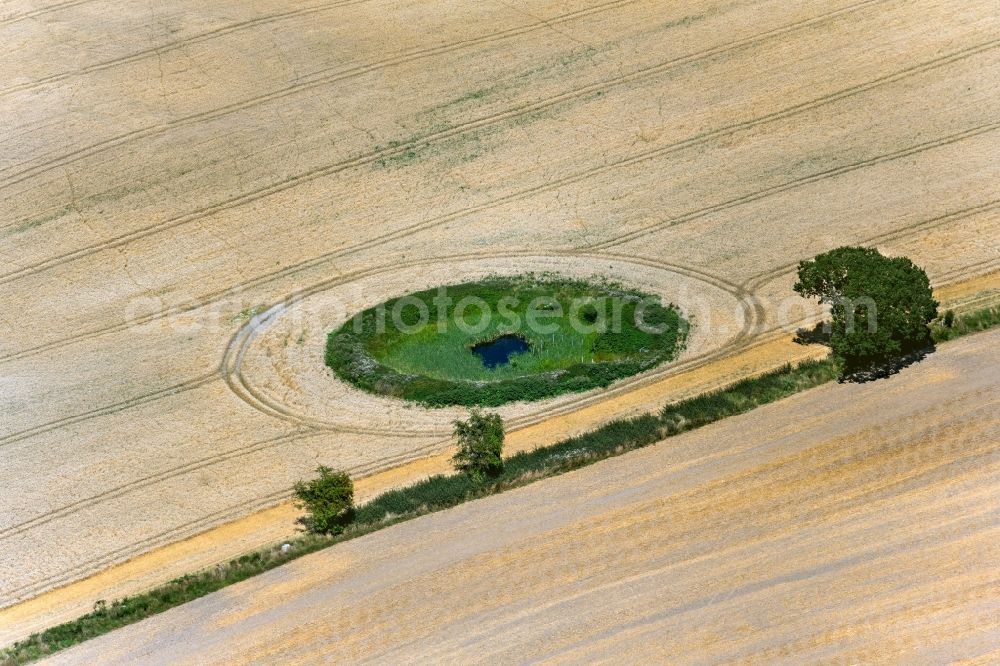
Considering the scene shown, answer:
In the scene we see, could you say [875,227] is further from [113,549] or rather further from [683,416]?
[113,549]

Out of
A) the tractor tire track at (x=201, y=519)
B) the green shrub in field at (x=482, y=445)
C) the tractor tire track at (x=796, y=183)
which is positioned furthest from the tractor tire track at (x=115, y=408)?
the tractor tire track at (x=796, y=183)

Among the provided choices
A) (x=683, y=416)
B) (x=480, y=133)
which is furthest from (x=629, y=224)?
(x=683, y=416)

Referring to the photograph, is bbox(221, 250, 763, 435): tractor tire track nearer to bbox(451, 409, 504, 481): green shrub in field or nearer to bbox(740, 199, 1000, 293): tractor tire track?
bbox(740, 199, 1000, 293): tractor tire track

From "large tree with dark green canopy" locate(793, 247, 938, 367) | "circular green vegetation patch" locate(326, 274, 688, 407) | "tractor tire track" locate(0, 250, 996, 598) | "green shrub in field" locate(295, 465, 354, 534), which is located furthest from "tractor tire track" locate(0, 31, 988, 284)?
"green shrub in field" locate(295, 465, 354, 534)

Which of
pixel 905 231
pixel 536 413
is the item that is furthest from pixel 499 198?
pixel 905 231

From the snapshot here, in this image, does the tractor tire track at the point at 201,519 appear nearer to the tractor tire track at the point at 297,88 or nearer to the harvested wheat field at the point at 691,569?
the harvested wheat field at the point at 691,569

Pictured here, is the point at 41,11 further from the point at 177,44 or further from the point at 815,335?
the point at 815,335
